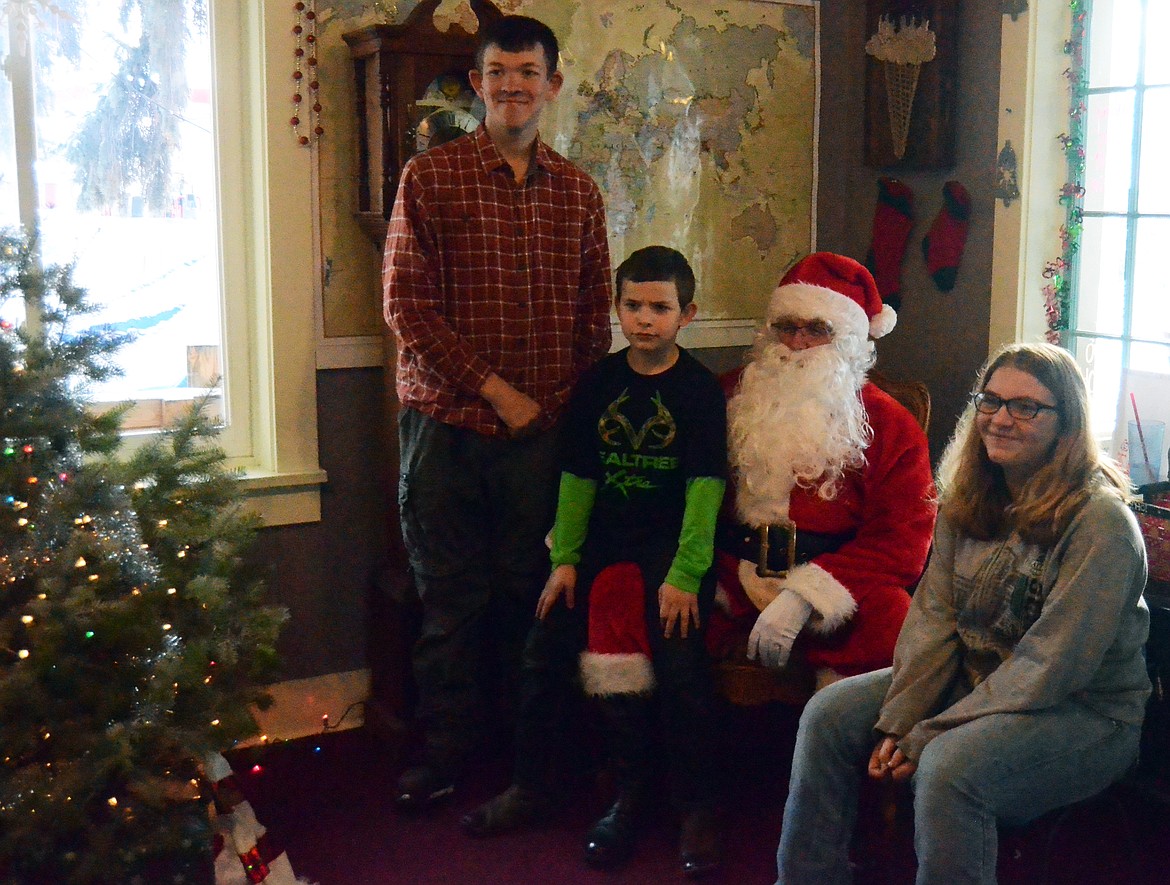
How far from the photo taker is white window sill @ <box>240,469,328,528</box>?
3006mm

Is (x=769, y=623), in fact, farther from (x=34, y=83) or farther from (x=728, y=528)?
(x=34, y=83)

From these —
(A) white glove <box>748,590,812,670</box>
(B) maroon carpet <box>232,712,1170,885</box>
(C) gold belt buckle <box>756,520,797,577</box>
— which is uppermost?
(C) gold belt buckle <box>756,520,797,577</box>

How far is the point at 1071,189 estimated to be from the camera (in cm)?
309

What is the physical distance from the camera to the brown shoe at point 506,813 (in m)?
2.64

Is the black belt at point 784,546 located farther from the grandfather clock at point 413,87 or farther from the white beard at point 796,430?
the grandfather clock at point 413,87

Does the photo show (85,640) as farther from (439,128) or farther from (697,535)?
(439,128)

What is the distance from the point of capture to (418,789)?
9.02 ft

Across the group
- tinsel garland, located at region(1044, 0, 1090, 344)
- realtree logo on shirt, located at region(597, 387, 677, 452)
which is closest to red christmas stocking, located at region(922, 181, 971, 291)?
tinsel garland, located at region(1044, 0, 1090, 344)

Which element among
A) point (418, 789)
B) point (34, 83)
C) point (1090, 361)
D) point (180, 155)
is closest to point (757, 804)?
point (418, 789)

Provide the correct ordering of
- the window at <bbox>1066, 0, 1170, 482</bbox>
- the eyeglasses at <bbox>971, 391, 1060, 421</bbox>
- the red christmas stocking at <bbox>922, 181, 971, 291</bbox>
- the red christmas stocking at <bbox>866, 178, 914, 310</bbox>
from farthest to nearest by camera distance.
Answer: the red christmas stocking at <bbox>866, 178, 914, 310</bbox> → the red christmas stocking at <bbox>922, 181, 971, 291</bbox> → the window at <bbox>1066, 0, 1170, 482</bbox> → the eyeglasses at <bbox>971, 391, 1060, 421</bbox>

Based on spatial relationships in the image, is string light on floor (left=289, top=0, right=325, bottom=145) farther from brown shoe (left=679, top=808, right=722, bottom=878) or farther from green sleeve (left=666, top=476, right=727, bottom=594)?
brown shoe (left=679, top=808, right=722, bottom=878)

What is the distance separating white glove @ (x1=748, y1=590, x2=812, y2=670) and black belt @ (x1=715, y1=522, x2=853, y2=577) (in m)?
0.11

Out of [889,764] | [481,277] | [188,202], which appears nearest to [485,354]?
[481,277]

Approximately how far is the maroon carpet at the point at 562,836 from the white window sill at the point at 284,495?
0.59m
